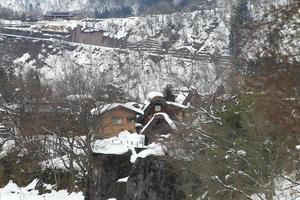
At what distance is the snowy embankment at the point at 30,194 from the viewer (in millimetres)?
22672

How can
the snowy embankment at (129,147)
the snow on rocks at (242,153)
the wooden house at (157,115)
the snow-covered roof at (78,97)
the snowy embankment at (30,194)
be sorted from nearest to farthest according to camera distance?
the snow on rocks at (242,153), the snowy embankment at (129,147), the wooden house at (157,115), the snowy embankment at (30,194), the snow-covered roof at (78,97)

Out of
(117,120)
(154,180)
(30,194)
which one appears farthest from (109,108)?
(154,180)

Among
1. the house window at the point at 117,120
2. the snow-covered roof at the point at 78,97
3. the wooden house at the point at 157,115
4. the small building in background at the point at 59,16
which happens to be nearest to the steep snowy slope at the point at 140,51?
the small building in background at the point at 59,16

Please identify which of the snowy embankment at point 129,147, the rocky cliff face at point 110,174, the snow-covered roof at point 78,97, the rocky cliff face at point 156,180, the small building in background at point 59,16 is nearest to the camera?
the rocky cliff face at point 156,180

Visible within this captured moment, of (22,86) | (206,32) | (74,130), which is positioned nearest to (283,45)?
(74,130)

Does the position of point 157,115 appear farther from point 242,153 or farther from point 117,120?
point 242,153

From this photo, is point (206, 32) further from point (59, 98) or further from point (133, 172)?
point (133, 172)

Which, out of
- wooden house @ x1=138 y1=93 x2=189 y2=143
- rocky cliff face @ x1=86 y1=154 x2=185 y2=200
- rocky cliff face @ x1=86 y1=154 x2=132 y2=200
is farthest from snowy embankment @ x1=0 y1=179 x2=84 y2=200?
rocky cliff face @ x1=86 y1=154 x2=185 y2=200

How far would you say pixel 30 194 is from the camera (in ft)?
79.6

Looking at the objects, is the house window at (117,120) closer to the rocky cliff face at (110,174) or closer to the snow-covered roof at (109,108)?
the snow-covered roof at (109,108)

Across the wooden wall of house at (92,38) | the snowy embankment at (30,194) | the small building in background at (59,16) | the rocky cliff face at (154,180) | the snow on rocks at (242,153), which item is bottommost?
the snowy embankment at (30,194)

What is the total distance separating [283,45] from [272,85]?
0.95ft

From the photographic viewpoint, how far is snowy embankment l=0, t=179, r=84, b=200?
74.4ft

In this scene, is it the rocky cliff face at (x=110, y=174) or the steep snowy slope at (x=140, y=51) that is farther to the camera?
the steep snowy slope at (x=140, y=51)
